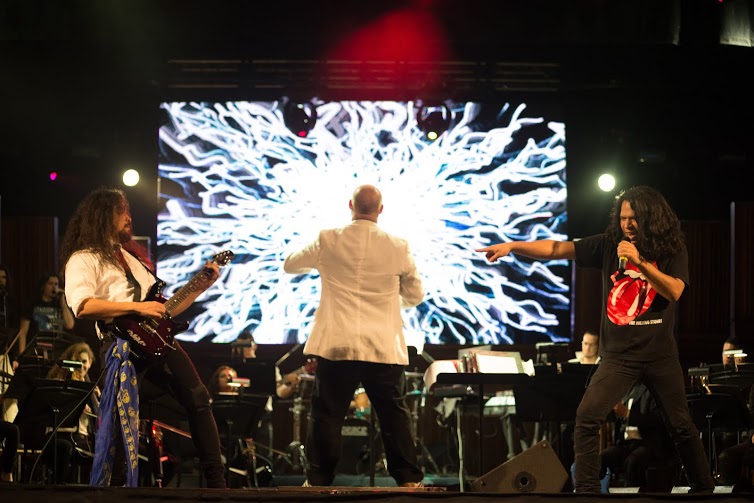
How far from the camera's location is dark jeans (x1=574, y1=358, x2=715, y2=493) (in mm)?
5070

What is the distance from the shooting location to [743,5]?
9062mm

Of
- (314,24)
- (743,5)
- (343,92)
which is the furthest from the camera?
(343,92)

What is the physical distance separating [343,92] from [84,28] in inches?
134

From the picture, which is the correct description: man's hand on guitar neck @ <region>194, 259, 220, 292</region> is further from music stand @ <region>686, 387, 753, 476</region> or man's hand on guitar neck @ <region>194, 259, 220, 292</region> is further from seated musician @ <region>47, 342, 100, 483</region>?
music stand @ <region>686, 387, 753, 476</region>

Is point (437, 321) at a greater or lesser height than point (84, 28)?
lesser

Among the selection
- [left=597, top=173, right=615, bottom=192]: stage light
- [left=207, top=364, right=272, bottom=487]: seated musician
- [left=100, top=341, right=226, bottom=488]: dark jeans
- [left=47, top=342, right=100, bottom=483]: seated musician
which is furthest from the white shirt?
[left=597, top=173, right=615, bottom=192]: stage light

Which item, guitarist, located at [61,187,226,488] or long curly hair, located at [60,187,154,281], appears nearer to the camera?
guitarist, located at [61,187,226,488]

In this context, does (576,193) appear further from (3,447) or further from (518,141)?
(3,447)

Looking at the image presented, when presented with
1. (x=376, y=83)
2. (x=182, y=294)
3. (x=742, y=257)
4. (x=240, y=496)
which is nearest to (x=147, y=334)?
(x=182, y=294)

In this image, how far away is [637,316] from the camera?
520cm

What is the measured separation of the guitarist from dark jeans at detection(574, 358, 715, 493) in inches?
76.0

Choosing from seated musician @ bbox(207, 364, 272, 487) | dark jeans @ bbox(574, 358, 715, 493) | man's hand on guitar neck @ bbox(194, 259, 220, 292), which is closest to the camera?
dark jeans @ bbox(574, 358, 715, 493)

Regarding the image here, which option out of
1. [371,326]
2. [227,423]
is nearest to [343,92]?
[227,423]

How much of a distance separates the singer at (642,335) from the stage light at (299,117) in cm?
662
